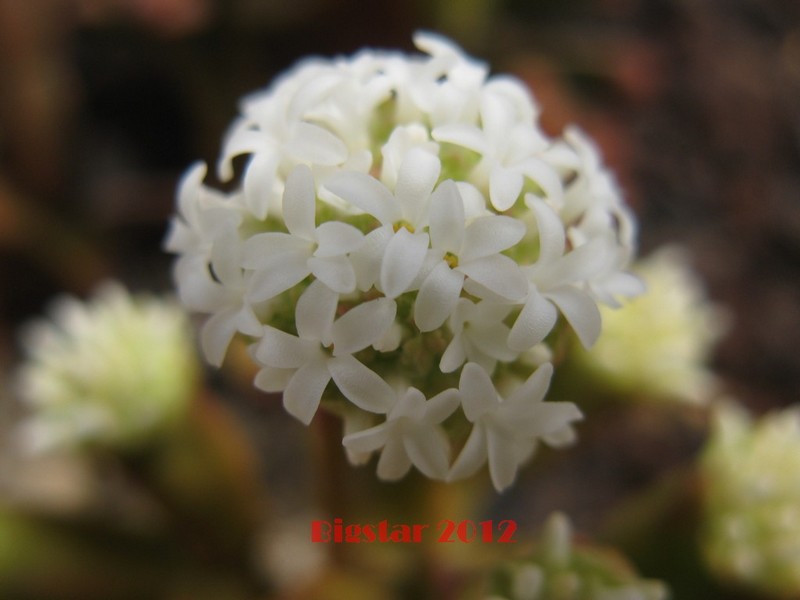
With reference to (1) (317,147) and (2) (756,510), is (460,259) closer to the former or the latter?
(1) (317,147)

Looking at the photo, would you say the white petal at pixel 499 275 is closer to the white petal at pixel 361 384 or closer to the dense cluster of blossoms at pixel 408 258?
→ the dense cluster of blossoms at pixel 408 258

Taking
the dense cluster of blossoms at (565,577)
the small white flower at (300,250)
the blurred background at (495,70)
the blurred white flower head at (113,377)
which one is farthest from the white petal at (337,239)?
the blurred background at (495,70)

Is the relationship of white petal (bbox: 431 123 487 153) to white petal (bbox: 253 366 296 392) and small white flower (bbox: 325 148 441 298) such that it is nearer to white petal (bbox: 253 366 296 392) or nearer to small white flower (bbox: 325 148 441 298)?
small white flower (bbox: 325 148 441 298)

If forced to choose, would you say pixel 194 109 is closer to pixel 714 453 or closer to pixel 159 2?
pixel 159 2

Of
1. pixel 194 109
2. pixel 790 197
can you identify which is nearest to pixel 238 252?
pixel 194 109

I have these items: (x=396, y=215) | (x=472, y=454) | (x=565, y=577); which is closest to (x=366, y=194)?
(x=396, y=215)

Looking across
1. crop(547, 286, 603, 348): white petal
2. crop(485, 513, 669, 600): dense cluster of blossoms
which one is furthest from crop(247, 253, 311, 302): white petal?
crop(485, 513, 669, 600): dense cluster of blossoms
